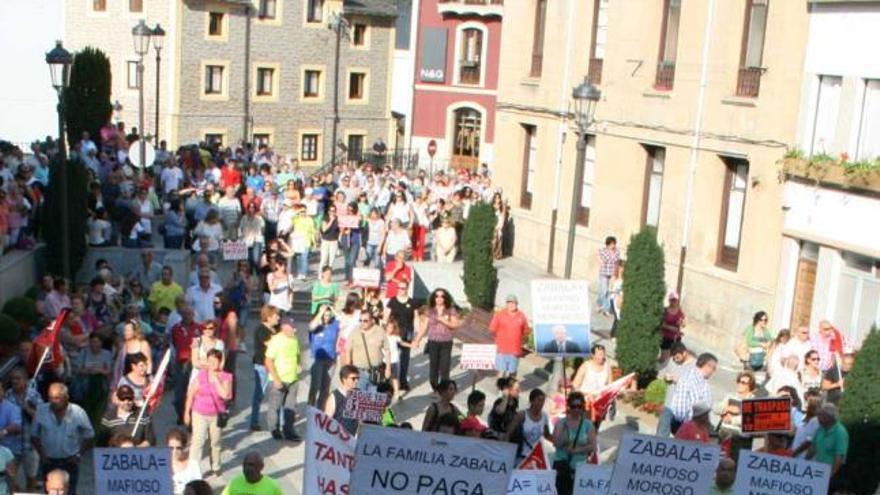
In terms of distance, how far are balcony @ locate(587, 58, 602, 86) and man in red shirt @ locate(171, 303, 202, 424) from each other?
49.0 feet

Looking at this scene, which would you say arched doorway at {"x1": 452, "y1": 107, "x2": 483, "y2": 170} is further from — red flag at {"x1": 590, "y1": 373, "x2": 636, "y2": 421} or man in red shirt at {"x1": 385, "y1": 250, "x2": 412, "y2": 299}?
red flag at {"x1": 590, "y1": 373, "x2": 636, "y2": 421}

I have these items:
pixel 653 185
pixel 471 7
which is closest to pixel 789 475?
pixel 653 185

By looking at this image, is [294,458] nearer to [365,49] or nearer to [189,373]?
[189,373]

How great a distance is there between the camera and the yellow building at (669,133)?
24484 millimetres

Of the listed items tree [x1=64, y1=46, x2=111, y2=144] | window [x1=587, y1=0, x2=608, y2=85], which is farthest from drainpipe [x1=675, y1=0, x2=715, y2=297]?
tree [x1=64, y1=46, x2=111, y2=144]

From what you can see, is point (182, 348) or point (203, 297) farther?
point (203, 297)

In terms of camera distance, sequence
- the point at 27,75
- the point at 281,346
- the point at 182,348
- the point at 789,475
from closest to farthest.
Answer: the point at 789,475
the point at 281,346
the point at 182,348
the point at 27,75

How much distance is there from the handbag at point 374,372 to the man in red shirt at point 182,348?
2.17 meters

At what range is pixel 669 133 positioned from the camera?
27344 millimetres

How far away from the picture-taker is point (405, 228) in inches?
1102

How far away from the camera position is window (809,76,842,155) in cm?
2305

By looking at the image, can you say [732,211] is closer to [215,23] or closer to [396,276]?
[396,276]

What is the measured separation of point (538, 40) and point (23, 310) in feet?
55.0

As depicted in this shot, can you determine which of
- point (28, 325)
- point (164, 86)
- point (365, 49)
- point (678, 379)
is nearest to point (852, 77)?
point (678, 379)
